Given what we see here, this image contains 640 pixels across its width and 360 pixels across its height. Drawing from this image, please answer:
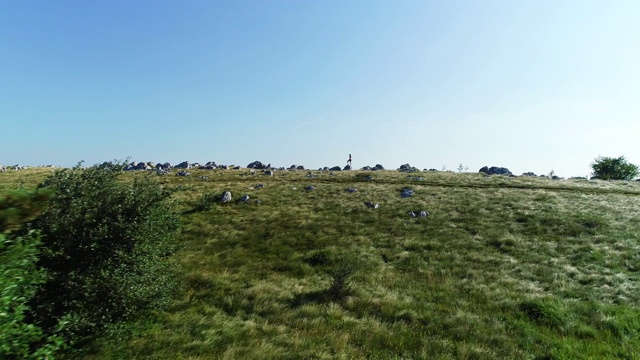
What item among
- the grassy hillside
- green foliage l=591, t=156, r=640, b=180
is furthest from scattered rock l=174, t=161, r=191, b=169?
green foliage l=591, t=156, r=640, b=180

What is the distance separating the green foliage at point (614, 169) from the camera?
233 ft

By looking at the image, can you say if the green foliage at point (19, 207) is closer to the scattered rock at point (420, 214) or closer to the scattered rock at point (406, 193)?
the scattered rock at point (420, 214)

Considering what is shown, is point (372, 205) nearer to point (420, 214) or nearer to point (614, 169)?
point (420, 214)

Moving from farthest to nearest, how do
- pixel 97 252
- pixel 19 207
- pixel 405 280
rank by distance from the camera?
1. pixel 405 280
2. pixel 97 252
3. pixel 19 207

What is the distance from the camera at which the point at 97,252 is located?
39.1 feet

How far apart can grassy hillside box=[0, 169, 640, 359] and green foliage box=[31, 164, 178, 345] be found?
1264mm

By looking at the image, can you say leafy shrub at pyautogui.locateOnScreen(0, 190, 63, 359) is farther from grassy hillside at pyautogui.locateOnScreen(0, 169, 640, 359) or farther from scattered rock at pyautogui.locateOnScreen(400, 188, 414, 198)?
scattered rock at pyautogui.locateOnScreen(400, 188, 414, 198)

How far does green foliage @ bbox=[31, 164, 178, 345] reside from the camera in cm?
1085

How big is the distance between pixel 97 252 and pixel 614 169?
92.4 m

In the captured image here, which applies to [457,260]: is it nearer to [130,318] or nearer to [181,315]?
[181,315]

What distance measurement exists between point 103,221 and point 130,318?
12.0 ft

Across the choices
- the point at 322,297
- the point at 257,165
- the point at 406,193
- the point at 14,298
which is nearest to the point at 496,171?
the point at 406,193

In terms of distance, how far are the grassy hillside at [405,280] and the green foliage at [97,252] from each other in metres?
1.26

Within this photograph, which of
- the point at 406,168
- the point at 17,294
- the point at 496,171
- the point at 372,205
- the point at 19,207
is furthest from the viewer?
the point at 406,168
